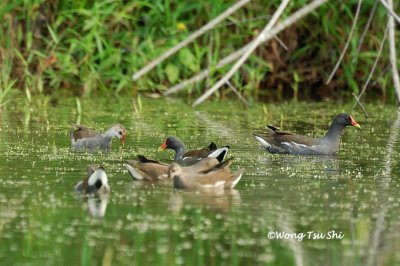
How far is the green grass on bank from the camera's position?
705 inches

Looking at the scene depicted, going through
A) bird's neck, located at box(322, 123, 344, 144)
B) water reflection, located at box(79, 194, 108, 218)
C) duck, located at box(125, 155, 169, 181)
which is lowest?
bird's neck, located at box(322, 123, 344, 144)

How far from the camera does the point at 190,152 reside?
1201cm

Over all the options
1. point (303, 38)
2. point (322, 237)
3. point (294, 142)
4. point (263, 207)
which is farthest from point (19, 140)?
point (303, 38)

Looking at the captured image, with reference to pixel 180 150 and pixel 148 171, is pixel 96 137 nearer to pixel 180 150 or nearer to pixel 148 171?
pixel 180 150

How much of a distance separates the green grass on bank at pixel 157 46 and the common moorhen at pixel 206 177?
23.1 ft

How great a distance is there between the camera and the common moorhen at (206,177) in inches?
399

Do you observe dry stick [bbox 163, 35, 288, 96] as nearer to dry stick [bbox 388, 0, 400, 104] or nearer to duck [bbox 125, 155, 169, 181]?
dry stick [bbox 388, 0, 400, 104]

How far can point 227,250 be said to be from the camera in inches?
309

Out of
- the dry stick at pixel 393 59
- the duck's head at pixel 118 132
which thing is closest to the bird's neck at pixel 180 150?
the duck's head at pixel 118 132

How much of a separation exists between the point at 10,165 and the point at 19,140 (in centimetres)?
177

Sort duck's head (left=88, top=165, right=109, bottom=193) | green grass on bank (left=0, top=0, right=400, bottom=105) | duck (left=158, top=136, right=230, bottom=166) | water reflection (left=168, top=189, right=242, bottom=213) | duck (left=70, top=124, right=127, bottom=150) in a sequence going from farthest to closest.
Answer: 1. green grass on bank (left=0, top=0, right=400, bottom=105)
2. duck (left=70, top=124, right=127, bottom=150)
3. duck (left=158, top=136, right=230, bottom=166)
4. duck's head (left=88, top=165, right=109, bottom=193)
5. water reflection (left=168, top=189, right=242, bottom=213)

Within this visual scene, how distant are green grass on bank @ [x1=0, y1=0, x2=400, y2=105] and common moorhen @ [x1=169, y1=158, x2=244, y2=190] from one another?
7052 millimetres

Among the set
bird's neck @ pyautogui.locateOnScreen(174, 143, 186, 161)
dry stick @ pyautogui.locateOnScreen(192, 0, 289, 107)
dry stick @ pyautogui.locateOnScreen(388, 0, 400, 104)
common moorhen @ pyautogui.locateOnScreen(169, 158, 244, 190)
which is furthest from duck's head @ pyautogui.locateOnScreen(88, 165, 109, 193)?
dry stick @ pyautogui.locateOnScreen(388, 0, 400, 104)

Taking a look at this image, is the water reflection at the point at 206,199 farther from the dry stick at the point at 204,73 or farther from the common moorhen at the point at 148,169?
the dry stick at the point at 204,73
